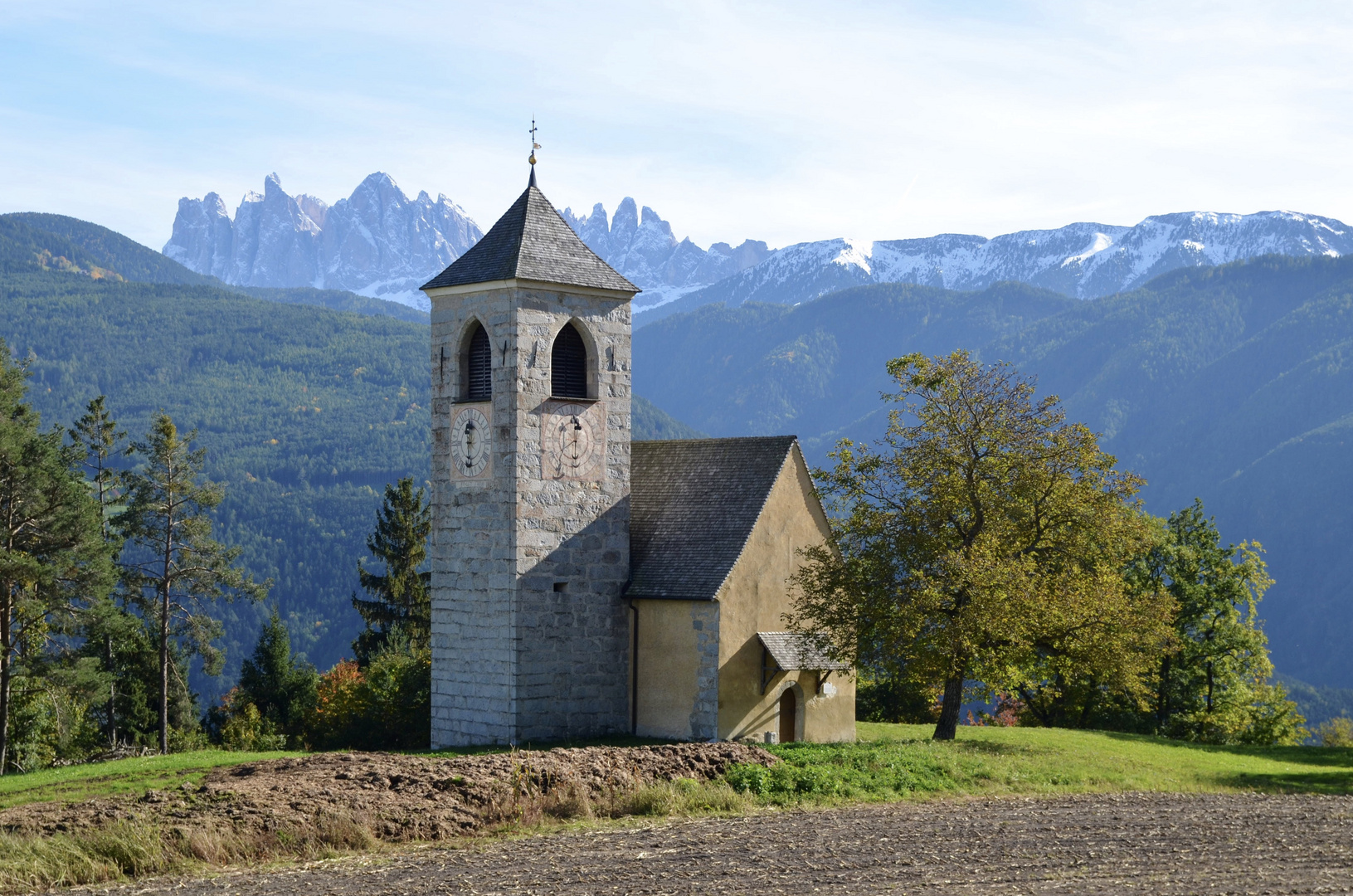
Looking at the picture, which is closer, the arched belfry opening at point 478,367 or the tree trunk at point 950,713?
the arched belfry opening at point 478,367

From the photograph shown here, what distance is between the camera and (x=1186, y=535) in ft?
175

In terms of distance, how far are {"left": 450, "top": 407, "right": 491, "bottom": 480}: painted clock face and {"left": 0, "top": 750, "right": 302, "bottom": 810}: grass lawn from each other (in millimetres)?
7228

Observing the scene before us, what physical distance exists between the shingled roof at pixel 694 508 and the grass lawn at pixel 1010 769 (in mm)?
5069

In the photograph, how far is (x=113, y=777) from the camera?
25906 millimetres

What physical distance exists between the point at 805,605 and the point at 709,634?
2455 mm

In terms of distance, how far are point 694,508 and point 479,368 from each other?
5795 mm

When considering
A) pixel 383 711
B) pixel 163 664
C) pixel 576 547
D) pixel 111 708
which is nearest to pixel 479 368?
pixel 576 547

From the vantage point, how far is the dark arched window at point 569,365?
102 ft

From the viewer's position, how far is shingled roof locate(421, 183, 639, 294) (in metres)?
30.8

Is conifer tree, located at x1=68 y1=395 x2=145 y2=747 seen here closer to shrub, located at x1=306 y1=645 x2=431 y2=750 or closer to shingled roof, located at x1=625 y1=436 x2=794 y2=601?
shrub, located at x1=306 y1=645 x2=431 y2=750

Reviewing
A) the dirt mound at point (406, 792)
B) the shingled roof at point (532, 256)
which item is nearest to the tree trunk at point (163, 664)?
the shingled roof at point (532, 256)

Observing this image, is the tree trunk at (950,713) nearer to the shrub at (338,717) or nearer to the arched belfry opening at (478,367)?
the arched belfry opening at (478,367)

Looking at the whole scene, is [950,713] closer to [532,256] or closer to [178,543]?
[532,256]

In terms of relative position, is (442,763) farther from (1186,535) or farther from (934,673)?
(1186,535)
